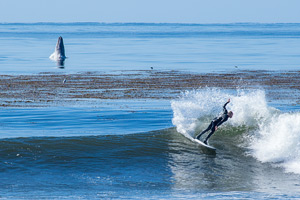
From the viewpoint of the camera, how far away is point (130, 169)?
Answer: 18672mm

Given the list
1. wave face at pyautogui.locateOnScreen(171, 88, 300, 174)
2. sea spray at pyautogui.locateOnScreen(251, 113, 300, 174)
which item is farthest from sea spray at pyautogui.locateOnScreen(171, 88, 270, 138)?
sea spray at pyautogui.locateOnScreen(251, 113, 300, 174)

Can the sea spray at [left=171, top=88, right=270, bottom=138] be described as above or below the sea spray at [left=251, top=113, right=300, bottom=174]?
above

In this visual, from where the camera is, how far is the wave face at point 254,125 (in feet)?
65.0

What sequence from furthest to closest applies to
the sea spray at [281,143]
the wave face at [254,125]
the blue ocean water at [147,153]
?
the wave face at [254,125], the sea spray at [281,143], the blue ocean water at [147,153]

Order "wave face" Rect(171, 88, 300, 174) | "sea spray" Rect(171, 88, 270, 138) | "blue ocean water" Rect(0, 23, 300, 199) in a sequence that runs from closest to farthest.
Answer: "blue ocean water" Rect(0, 23, 300, 199) → "wave face" Rect(171, 88, 300, 174) → "sea spray" Rect(171, 88, 270, 138)

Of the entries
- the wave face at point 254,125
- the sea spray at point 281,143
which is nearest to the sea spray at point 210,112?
the wave face at point 254,125

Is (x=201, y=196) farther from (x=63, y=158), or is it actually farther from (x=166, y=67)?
(x=166, y=67)

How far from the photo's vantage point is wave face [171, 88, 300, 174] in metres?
19.8

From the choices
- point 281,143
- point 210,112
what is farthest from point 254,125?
point 281,143

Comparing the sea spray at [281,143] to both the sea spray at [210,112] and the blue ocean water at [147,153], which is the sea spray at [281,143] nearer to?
the blue ocean water at [147,153]

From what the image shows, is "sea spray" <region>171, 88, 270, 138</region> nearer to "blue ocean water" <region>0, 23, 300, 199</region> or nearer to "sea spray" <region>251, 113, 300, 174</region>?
"blue ocean water" <region>0, 23, 300, 199</region>

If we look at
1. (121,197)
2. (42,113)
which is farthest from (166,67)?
(121,197)

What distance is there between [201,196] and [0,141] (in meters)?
9.45

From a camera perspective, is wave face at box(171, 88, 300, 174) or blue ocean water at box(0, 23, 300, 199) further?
wave face at box(171, 88, 300, 174)
